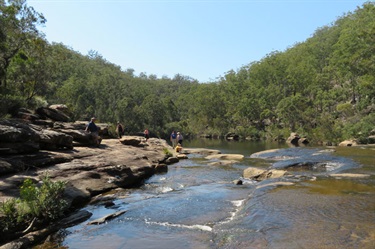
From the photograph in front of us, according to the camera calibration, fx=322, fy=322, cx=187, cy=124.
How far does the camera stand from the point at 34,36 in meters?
28.6

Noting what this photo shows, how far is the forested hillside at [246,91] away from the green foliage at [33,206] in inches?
520

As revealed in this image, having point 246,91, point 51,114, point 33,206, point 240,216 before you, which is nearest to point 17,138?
point 33,206

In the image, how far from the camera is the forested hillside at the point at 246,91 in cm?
3141

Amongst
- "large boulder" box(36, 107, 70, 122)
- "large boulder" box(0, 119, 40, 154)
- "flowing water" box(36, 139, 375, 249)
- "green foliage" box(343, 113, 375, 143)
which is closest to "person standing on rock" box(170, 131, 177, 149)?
"large boulder" box(36, 107, 70, 122)

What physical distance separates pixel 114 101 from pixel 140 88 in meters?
12.1

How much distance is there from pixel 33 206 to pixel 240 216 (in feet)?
21.1

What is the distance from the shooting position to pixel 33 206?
30.9ft

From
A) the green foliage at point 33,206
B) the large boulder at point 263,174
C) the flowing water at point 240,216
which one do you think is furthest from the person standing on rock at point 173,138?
the green foliage at point 33,206

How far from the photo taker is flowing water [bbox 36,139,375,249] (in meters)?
8.50

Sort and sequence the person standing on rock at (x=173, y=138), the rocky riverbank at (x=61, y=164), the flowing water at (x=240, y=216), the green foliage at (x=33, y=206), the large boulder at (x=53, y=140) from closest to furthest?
the flowing water at (x=240, y=216) → the green foliage at (x=33, y=206) → the rocky riverbank at (x=61, y=164) → the large boulder at (x=53, y=140) → the person standing on rock at (x=173, y=138)

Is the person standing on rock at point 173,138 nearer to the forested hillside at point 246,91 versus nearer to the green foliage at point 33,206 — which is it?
the forested hillside at point 246,91

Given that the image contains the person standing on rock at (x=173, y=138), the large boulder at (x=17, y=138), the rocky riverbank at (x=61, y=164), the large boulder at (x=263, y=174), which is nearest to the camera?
the rocky riverbank at (x=61, y=164)

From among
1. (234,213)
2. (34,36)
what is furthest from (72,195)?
(34,36)

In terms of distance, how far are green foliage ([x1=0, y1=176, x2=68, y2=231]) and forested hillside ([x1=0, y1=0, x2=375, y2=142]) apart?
43.3 feet
